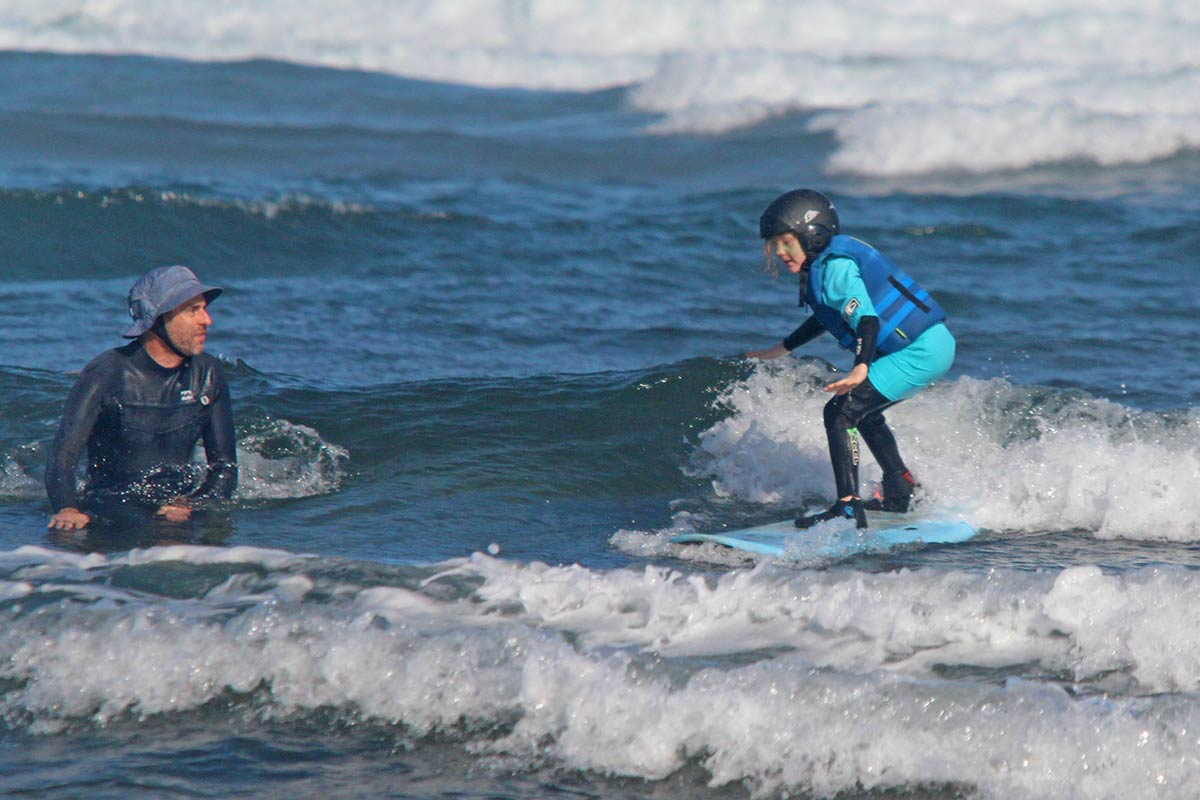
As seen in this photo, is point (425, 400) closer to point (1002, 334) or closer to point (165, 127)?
point (1002, 334)

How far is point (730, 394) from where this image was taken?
28.8 ft

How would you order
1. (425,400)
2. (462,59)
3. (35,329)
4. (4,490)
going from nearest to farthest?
(4,490) → (425,400) → (35,329) → (462,59)

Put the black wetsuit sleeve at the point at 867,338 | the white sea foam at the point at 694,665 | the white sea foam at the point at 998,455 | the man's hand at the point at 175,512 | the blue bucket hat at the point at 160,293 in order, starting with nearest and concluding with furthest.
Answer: the white sea foam at the point at 694,665, the blue bucket hat at the point at 160,293, the black wetsuit sleeve at the point at 867,338, the man's hand at the point at 175,512, the white sea foam at the point at 998,455

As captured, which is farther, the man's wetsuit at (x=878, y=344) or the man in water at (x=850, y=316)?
the man's wetsuit at (x=878, y=344)

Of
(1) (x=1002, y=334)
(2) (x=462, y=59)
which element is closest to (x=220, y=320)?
(1) (x=1002, y=334)

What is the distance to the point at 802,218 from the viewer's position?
20.7 ft

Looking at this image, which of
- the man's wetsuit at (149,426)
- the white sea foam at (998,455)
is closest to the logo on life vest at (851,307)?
the white sea foam at (998,455)

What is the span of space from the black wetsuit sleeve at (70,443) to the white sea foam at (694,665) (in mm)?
392

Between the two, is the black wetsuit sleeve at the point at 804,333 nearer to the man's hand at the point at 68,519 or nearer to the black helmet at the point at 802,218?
the black helmet at the point at 802,218

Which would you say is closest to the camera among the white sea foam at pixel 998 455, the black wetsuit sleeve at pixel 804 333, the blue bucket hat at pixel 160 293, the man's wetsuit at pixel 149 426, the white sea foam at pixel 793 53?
the blue bucket hat at pixel 160 293

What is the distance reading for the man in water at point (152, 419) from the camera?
6098mm

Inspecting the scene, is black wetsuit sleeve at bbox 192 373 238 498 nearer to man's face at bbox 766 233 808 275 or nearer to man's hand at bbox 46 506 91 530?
man's hand at bbox 46 506 91 530

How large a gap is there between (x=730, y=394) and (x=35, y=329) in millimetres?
5230

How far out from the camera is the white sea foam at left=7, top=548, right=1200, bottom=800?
4.45m
